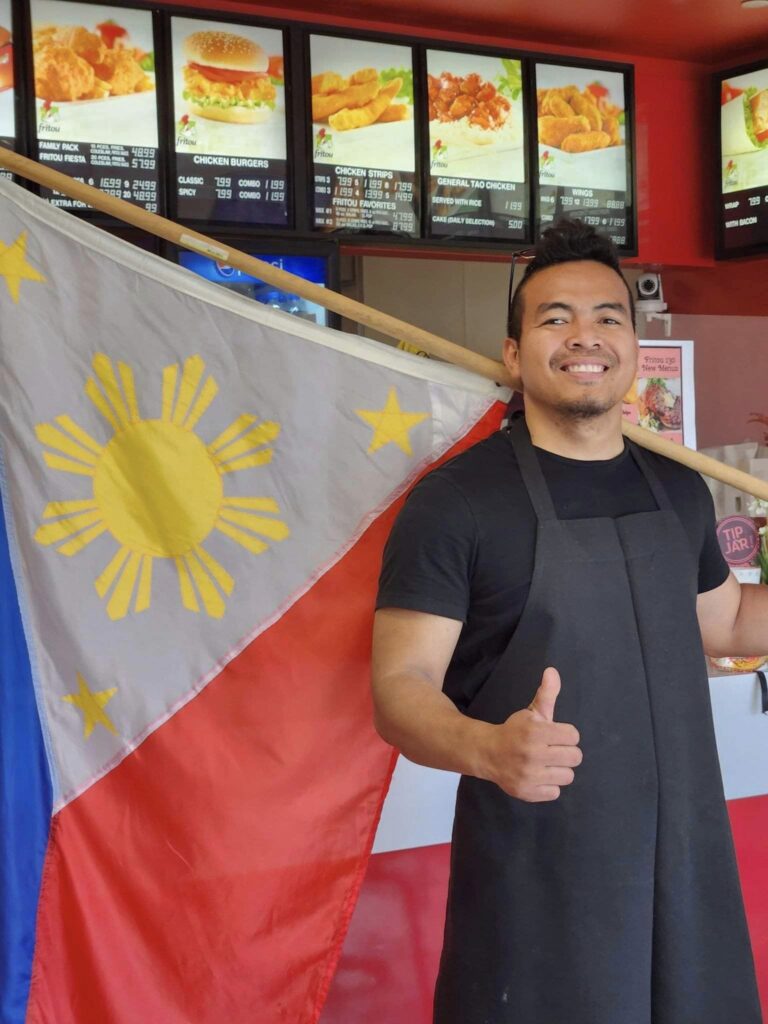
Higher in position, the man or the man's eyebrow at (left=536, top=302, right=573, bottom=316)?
the man's eyebrow at (left=536, top=302, right=573, bottom=316)

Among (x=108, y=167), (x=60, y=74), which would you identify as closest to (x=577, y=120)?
(x=108, y=167)

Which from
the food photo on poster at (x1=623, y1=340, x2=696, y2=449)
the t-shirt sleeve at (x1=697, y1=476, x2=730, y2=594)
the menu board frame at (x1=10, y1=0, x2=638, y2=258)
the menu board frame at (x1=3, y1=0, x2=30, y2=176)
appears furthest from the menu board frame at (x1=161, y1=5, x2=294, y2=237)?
the t-shirt sleeve at (x1=697, y1=476, x2=730, y2=594)

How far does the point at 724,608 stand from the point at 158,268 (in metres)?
1.13

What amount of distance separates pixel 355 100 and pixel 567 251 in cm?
207

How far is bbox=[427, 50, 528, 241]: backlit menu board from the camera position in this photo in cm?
388

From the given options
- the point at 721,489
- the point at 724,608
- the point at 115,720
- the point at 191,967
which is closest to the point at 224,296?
the point at 115,720

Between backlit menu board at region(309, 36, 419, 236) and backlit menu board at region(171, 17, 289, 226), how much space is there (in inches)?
5.0

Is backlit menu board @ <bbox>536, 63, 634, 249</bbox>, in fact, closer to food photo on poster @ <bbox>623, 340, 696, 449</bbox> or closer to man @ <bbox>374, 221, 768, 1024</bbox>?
food photo on poster @ <bbox>623, 340, 696, 449</bbox>

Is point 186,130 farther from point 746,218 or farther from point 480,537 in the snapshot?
Answer: point 480,537

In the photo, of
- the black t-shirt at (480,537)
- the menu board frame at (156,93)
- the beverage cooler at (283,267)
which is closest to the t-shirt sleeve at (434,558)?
the black t-shirt at (480,537)

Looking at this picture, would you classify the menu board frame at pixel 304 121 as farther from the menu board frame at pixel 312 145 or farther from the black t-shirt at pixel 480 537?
the black t-shirt at pixel 480 537

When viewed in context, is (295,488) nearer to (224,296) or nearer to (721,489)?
(224,296)

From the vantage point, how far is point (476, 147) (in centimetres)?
392

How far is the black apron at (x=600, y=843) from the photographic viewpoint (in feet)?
5.50
